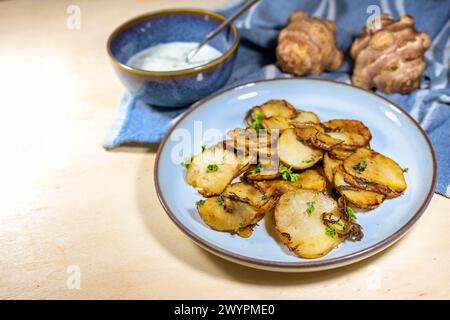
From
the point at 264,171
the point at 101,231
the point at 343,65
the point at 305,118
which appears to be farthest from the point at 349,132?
the point at 101,231

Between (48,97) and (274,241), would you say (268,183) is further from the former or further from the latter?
(48,97)

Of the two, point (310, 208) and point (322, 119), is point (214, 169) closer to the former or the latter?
point (310, 208)

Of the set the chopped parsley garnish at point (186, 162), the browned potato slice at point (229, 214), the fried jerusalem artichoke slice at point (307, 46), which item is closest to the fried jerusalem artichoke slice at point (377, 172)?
the browned potato slice at point (229, 214)

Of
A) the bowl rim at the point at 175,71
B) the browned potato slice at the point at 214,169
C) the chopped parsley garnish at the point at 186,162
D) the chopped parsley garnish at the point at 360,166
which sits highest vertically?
the bowl rim at the point at 175,71

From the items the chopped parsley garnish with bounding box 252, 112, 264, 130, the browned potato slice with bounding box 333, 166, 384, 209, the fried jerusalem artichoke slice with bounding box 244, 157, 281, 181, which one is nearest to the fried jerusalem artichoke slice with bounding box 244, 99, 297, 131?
the chopped parsley garnish with bounding box 252, 112, 264, 130

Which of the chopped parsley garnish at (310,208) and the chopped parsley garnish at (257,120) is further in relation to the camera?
the chopped parsley garnish at (257,120)

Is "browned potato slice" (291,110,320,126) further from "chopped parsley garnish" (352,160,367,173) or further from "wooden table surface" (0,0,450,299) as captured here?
"wooden table surface" (0,0,450,299)

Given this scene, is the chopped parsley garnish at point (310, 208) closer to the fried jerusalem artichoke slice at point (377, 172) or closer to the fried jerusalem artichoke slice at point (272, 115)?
the fried jerusalem artichoke slice at point (377, 172)
